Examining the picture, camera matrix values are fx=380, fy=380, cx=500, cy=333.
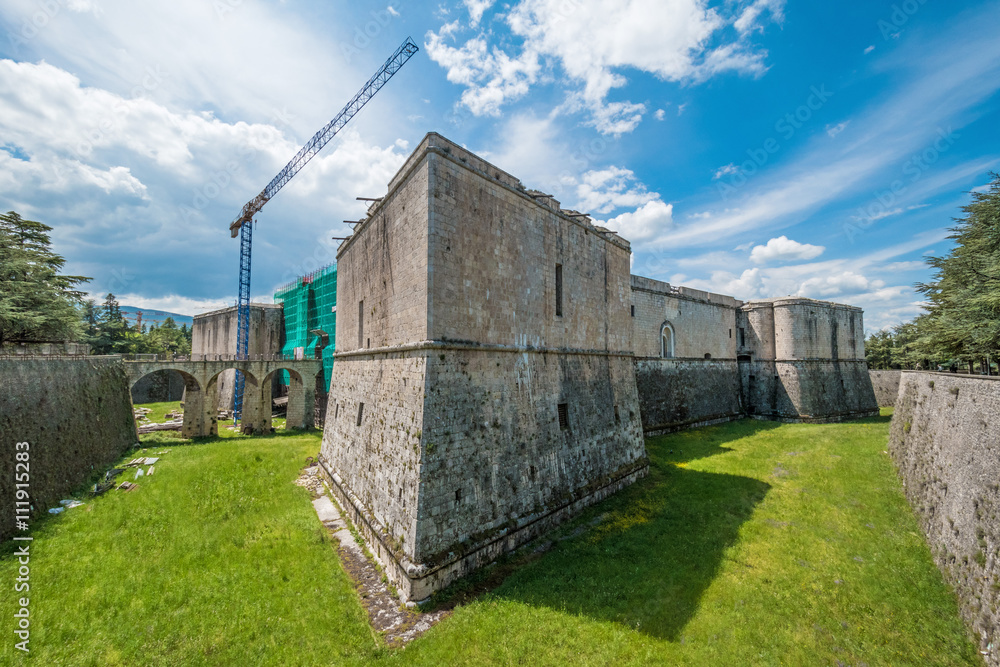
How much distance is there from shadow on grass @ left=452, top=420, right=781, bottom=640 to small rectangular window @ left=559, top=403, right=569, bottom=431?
2939mm

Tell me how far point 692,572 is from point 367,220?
1547 centimetres

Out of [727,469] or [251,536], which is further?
[727,469]

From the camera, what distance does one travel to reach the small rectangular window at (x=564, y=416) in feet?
42.6

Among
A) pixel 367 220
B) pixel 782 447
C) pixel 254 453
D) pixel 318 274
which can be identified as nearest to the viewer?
pixel 367 220

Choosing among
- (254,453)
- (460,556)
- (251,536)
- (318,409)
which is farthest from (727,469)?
(318,409)

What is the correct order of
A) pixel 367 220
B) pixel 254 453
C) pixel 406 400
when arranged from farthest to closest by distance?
pixel 254 453
pixel 367 220
pixel 406 400

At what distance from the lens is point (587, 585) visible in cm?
885

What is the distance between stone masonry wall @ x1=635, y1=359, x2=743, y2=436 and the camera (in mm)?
23922

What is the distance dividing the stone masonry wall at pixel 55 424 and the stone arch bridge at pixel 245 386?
355cm

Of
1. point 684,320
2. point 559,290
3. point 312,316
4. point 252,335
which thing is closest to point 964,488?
point 559,290

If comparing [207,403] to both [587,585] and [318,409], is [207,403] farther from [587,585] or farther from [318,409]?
[587,585]

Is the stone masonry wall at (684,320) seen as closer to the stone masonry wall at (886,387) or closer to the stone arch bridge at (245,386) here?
the stone masonry wall at (886,387)

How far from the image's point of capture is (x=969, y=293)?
50.8 ft

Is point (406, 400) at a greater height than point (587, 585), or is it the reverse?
point (406, 400)
